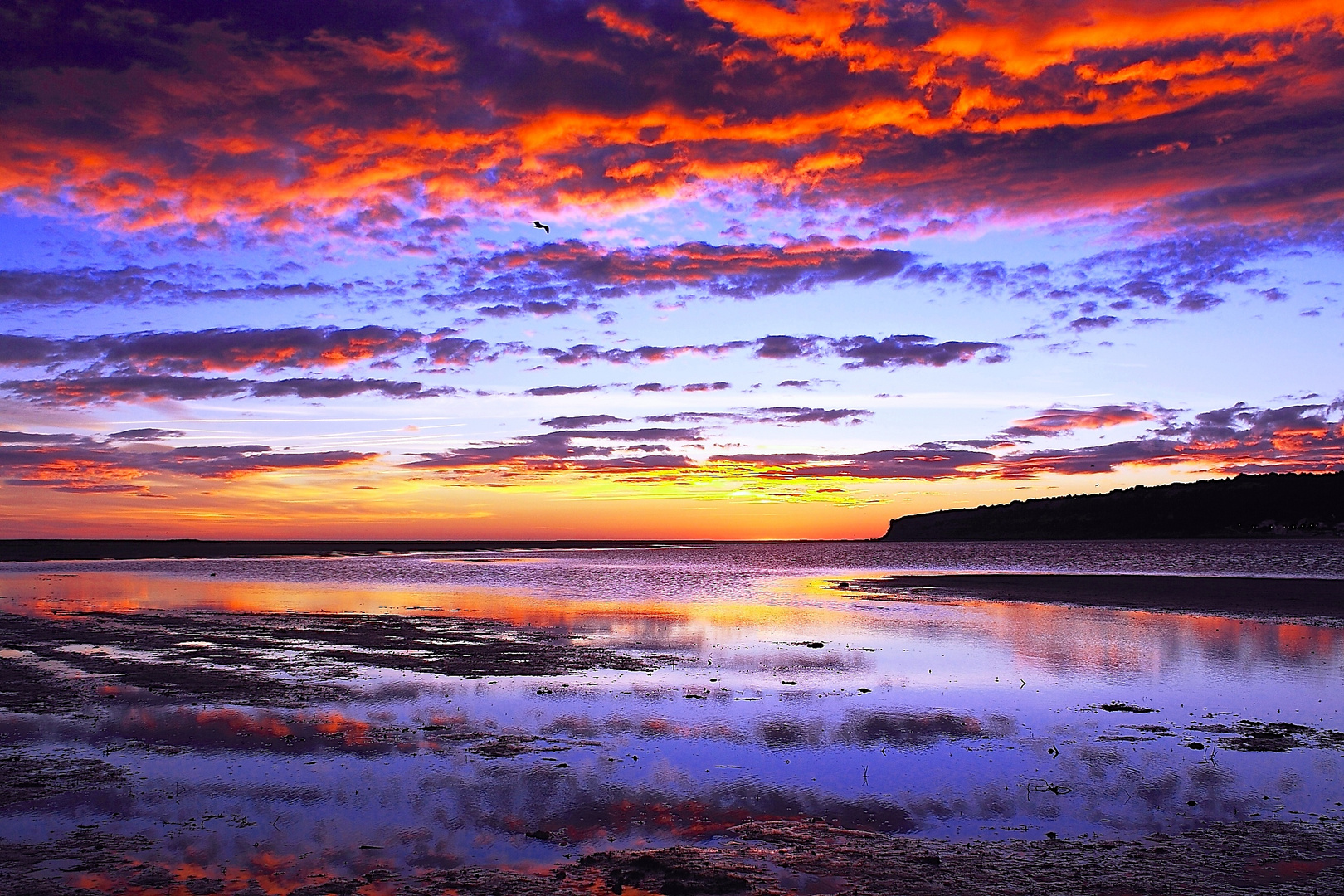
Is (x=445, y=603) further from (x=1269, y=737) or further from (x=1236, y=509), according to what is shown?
(x=1236, y=509)

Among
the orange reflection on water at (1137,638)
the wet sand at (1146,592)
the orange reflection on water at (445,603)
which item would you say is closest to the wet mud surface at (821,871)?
the orange reflection on water at (1137,638)

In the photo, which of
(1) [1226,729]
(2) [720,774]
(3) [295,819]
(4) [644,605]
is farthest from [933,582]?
(3) [295,819]

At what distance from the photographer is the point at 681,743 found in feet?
45.1

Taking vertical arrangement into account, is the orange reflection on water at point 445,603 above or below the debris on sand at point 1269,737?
below

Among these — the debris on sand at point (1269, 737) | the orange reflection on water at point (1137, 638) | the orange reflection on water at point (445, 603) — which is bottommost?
the orange reflection on water at point (445, 603)

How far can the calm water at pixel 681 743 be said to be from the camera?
32.8 feet

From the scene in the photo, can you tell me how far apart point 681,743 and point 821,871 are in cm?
532

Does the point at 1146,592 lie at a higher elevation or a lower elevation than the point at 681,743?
lower

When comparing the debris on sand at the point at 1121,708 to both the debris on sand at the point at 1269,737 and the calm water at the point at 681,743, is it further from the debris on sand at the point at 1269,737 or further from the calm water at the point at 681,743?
the debris on sand at the point at 1269,737

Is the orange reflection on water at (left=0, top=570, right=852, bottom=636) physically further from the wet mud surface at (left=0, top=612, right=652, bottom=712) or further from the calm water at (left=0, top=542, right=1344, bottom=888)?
the calm water at (left=0, top=542, right=1344, bottom=888)

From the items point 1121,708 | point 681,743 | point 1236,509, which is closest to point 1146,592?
point 1121,708

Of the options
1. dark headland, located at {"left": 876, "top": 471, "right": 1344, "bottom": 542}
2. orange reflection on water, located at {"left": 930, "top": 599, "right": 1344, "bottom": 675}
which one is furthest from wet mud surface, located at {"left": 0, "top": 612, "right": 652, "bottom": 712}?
dark headland, located at {"left": 876, "top": 471, "right": 1344, "bottom": 542}

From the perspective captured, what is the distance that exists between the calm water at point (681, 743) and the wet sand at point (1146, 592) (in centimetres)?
880

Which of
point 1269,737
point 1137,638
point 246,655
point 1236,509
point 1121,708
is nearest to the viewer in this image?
point 1269,737
